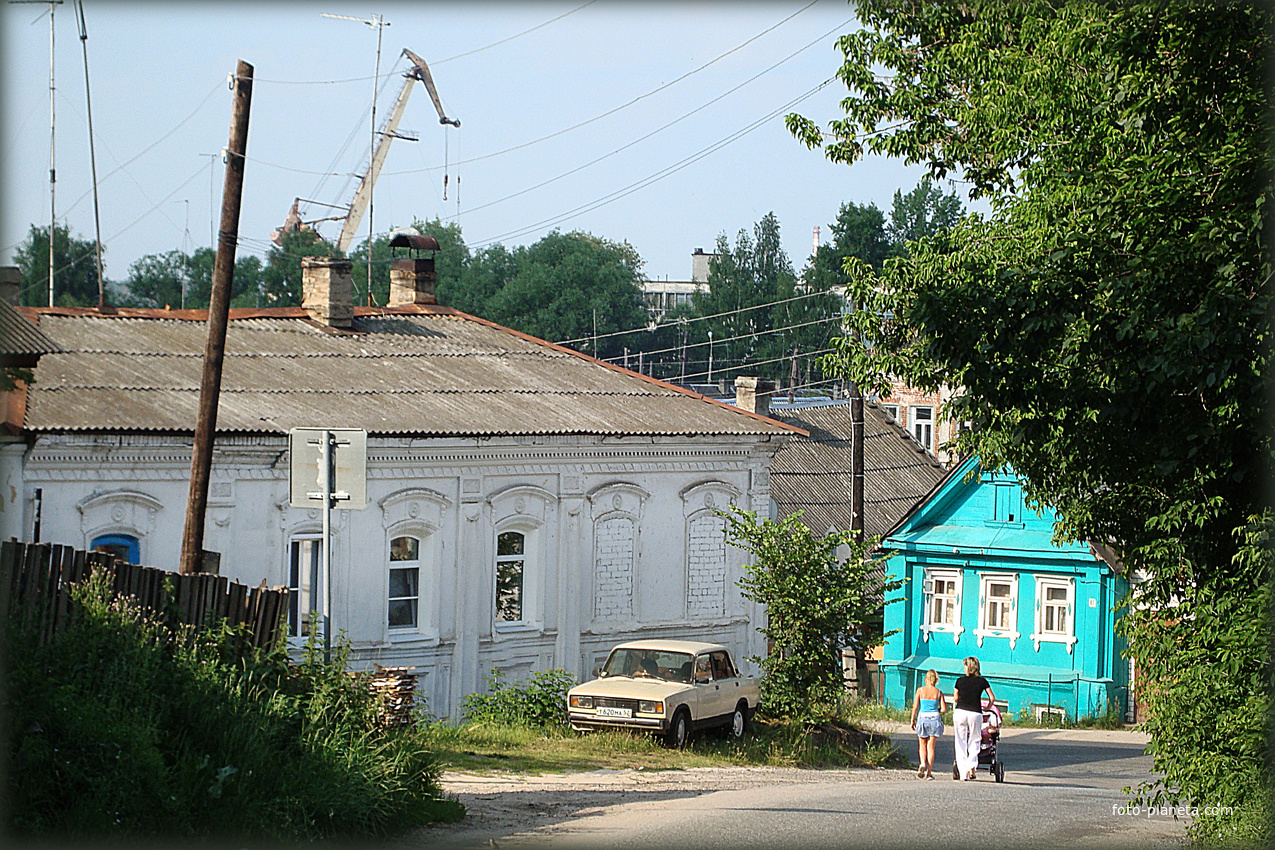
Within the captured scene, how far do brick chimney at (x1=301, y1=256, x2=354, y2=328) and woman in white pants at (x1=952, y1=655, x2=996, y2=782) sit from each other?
13.8 metres

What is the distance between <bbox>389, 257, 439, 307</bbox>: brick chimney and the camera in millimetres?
29500

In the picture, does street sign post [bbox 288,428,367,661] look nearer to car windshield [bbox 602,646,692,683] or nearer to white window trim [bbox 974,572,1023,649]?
car windshield [bbox 602,646,692,683]

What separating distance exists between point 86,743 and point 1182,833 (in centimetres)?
968

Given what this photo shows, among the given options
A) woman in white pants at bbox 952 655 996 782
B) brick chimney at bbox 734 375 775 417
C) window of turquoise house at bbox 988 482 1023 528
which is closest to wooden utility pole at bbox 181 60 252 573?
woman in white pants at bbox 952 655 996 782

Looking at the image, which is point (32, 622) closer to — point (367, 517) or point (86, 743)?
point (86, 743)

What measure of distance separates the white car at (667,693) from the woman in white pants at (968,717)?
11.4ft

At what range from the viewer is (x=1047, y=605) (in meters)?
31.8

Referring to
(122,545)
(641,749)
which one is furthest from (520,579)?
(122,545)

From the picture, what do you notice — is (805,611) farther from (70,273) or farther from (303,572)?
→ (70,273)

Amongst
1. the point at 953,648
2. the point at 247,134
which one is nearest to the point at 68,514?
the point at 247,134

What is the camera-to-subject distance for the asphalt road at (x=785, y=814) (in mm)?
10367

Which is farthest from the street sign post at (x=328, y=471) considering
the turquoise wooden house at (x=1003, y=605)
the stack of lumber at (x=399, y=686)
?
the turquoise wooden house at (x=1003, y=605)

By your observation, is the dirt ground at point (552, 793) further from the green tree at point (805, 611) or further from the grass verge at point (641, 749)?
the green tree at point (805, 611)

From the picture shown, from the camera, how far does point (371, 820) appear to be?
32.3ft
